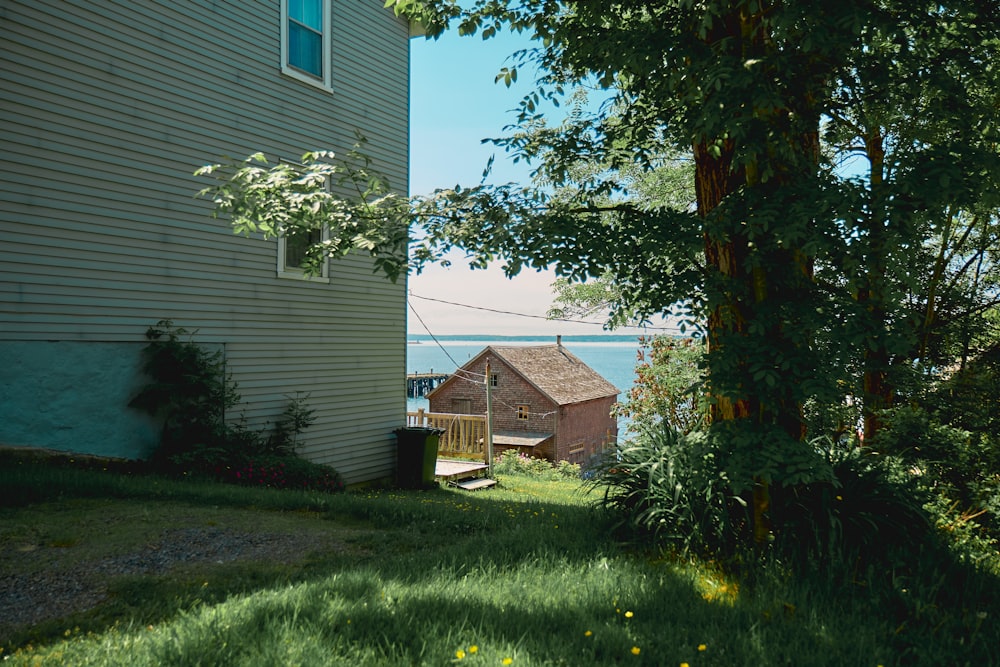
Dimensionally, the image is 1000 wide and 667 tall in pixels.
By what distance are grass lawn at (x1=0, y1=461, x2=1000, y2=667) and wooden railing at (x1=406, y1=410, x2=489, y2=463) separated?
426 inches

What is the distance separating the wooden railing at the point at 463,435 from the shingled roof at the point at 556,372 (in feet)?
71.8

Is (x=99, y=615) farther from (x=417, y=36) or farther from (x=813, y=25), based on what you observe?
(x=417, y=36)

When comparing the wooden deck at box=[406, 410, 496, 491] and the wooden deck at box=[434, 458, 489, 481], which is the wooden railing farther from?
the wooden deck at box=[434, 458, 489, 481]

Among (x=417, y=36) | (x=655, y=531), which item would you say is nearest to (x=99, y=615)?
(x=655, y=531)

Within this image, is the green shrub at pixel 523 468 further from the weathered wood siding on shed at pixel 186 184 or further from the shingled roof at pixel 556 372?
the weathered wood siding on shed at pixel 186 184

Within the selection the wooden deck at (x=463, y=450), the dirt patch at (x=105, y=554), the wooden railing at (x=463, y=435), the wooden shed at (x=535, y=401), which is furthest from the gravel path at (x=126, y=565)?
the wooden shed at (x=535, y=401)

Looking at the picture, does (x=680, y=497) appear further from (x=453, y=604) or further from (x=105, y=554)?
(x=105, y=554)

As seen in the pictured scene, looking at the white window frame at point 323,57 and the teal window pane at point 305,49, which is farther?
the teal window pane at point 305,49

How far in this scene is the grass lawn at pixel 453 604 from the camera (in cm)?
341

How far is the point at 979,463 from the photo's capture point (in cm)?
725

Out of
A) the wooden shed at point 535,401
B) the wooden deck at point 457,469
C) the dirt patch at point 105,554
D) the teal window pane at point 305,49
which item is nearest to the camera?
the dirt patch at point 105,554

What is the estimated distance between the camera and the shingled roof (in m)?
40.8

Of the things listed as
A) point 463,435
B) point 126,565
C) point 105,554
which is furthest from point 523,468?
point 126,565

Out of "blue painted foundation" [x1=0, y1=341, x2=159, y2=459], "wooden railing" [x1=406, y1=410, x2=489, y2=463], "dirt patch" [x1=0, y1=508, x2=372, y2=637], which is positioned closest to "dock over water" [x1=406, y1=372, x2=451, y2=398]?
"wooden railing" [x1=406, y1=410, x2=489, y2=463]
